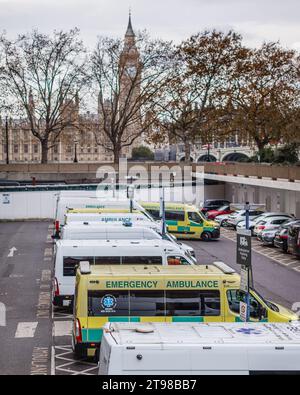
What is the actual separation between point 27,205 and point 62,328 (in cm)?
3247

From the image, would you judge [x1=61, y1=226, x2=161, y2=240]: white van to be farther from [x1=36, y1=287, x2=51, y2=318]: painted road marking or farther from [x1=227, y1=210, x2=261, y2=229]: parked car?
[x1=227, y1=210, x2=261, y2=229]: parked car

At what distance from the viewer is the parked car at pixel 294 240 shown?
35.2 m

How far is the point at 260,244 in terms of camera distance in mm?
41531

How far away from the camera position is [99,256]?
23641mm

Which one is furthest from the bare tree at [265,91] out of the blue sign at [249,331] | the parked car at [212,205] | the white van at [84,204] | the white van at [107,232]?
the blue sign at [249,331]

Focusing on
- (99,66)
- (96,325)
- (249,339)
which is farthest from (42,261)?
(99,66)

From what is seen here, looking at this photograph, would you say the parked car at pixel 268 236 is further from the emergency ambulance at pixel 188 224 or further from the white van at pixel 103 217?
the white van at pixel 103 217

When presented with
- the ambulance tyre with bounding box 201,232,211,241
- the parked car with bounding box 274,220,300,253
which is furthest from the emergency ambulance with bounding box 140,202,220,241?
the parked car with bounding box 274,220,300,253

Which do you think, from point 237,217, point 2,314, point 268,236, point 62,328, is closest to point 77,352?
point 62,328

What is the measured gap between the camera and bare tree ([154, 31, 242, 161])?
7331cm

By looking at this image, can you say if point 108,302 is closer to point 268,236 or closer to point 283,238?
point 283,238

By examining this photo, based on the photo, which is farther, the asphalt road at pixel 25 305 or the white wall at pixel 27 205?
the white wall at pixel 27 205

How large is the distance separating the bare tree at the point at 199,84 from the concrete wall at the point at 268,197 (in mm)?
11301

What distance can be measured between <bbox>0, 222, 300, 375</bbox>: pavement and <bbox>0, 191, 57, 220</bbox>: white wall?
18.9 feet
